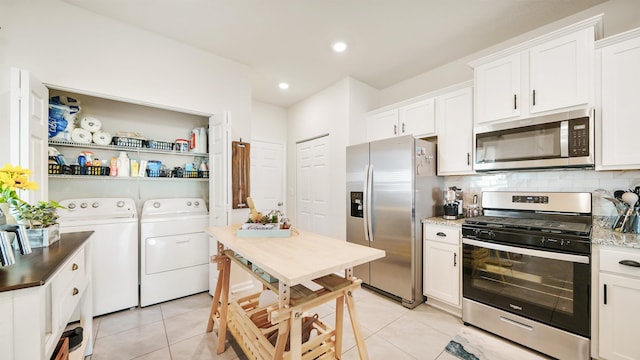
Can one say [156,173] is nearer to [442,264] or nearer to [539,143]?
[442,264]

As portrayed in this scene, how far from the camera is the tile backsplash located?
199 centimetres

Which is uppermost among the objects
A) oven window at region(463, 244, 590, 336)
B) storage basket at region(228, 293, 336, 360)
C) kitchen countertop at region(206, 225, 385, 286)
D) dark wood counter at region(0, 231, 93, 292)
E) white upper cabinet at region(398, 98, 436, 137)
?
white upper cabinet at region(398, 98, 436, 137)

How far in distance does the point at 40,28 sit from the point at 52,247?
1.95m

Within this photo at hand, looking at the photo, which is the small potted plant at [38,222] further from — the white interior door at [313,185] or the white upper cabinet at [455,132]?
the white upper cabinet at [455,132]

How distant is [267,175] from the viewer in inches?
178

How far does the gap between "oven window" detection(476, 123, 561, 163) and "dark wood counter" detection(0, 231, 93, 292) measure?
10.4 ft

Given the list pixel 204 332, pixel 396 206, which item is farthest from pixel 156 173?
pixel 396 206

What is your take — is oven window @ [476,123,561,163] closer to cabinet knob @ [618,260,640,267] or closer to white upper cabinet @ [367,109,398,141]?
cabinet knob @ [618,260,640,267]

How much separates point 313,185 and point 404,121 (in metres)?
1.81

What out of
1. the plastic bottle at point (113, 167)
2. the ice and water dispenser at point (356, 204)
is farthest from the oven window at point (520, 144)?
the plastic bottle at point (113, 167)

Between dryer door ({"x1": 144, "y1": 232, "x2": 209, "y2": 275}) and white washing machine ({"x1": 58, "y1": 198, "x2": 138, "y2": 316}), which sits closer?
white washing machine ({"x1": 58, "y1": 198, "x2": 138, "y2": 316})

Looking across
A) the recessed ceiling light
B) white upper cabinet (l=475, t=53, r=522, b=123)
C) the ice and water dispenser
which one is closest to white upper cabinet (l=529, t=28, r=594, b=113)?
white upper cabinet (l=475, t=53, r=522, b=123)

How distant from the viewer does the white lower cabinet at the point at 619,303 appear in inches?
59.4

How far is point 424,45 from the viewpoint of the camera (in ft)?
8.95
